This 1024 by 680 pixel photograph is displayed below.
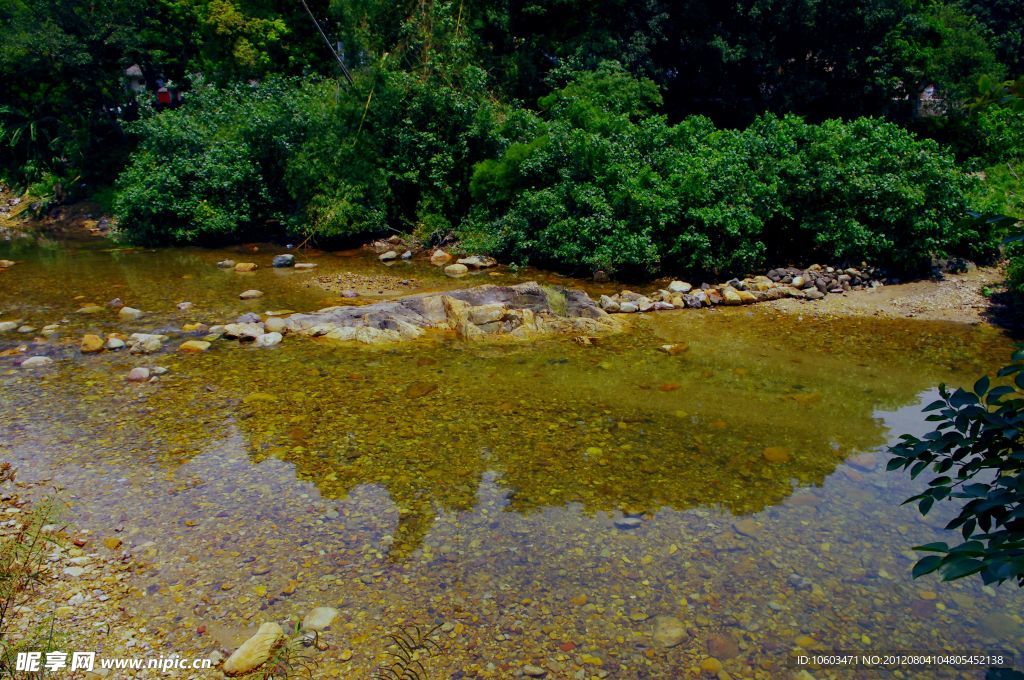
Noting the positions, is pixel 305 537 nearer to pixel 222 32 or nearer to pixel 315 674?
pixel 315 674

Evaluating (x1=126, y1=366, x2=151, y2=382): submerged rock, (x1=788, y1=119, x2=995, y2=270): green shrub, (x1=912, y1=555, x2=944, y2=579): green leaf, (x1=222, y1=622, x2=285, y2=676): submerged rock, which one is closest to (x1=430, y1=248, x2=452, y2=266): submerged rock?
(x1=788, y1=119, x2=995, y2=270): green shrub

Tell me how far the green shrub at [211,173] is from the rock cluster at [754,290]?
11.0 metres

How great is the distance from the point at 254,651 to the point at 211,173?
16.6 metres

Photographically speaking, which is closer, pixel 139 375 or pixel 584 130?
pixel 139 375

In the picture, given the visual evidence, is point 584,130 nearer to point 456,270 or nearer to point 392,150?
point 456,270

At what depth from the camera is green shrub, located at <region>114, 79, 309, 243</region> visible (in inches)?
725

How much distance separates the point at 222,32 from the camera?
2345 centimetres

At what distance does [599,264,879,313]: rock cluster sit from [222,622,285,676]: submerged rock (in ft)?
29.6

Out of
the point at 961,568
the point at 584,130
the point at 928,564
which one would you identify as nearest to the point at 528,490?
the point at 928,564

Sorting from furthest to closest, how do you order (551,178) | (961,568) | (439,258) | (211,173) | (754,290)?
(211,173), (439,258), (551,178), (754,290), (961,568)

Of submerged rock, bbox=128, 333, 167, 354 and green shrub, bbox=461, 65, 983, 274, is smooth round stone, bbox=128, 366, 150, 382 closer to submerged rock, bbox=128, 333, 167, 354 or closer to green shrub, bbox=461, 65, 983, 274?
submerged rock, bbox=128, 333, 167, 354

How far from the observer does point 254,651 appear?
Answer: 14.9ft

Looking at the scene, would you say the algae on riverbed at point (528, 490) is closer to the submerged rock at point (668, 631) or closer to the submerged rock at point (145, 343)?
the submerged rock at point (668, 631)

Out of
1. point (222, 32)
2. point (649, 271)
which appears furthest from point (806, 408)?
point (222, 32)
